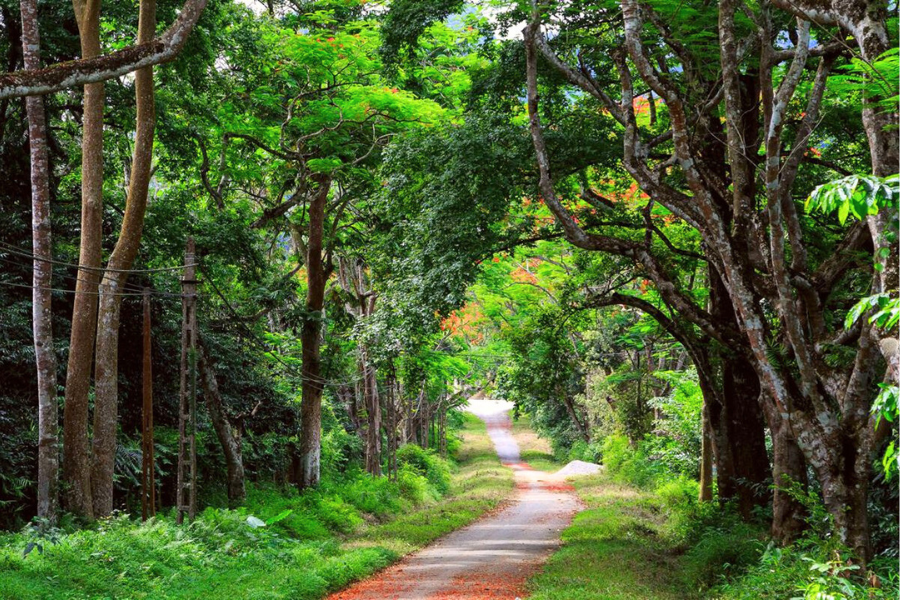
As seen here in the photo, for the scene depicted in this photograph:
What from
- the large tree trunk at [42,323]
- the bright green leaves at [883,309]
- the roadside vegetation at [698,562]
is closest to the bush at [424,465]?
the roadside vegetation at [698,562]

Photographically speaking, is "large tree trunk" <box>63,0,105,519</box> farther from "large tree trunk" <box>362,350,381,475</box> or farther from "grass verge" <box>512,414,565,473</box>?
"grass verge" <box>512,414,565,473</box>

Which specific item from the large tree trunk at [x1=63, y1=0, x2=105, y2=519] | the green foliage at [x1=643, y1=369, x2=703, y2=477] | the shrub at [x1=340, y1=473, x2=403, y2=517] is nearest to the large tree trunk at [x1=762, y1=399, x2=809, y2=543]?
the large tree trunk at [x1=63, y1=0, x2=105, y2=519]

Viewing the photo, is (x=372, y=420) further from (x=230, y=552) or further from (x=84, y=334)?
(x=84, y=334)

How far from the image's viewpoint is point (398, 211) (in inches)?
605

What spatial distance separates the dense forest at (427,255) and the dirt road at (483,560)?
63 centimetres

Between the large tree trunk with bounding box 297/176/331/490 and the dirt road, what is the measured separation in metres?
4.62

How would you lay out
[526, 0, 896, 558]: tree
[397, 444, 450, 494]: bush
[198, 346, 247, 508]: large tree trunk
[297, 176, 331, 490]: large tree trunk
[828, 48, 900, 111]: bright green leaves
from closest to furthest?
[828, 48, 900, 111]: bright green leaves
[526, 0, 896, 558]: tree
[198, 346, 247, 508]: large tree trunk
[297, 176, 331, 490]: large tree trunk
[397, 444, 450, 494]: bush

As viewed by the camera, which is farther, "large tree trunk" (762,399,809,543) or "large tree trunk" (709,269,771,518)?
"large tree trunk" (709,269,771,518)

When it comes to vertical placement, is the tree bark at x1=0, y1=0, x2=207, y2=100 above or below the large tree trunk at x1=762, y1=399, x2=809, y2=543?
above

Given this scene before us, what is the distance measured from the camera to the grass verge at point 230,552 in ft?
32.6

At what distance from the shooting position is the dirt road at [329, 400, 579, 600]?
12102mm

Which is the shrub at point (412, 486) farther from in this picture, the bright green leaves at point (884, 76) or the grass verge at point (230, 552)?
the bright green leaves at point (884, 76)

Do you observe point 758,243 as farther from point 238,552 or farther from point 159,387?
point 159,387

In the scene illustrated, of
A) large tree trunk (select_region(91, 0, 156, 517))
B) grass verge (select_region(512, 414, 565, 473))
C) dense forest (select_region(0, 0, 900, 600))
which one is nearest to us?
dense forest (select_region(0, 0, 900, 600))
